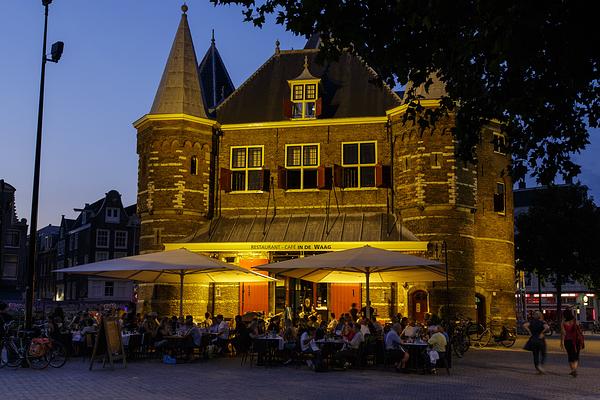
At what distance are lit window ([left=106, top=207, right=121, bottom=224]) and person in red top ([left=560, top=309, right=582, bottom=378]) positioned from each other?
4872 cm

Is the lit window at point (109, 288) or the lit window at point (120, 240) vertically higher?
the lit window at point (120, 240)

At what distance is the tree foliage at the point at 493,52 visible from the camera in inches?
274

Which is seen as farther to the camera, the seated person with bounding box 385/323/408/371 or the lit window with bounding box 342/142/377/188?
the lit window with bounding box 342/142/377/188

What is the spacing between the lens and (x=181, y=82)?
27.5 metres

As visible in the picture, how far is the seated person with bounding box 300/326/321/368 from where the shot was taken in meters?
14.5

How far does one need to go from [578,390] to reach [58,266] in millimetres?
61679

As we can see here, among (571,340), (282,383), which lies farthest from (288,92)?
(282,383)

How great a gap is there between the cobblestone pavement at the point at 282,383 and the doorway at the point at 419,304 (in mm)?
8283

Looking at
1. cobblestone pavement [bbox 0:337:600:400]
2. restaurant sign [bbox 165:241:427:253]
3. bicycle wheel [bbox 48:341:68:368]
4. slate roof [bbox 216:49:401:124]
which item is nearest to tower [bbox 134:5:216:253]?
restaurant sign [bbox 165:241:427:253]

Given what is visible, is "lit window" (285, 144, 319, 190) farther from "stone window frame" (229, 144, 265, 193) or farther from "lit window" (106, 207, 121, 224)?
"lit window" (106, 207, 121, 224)

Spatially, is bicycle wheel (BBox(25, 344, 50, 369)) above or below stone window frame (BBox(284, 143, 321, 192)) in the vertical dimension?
below

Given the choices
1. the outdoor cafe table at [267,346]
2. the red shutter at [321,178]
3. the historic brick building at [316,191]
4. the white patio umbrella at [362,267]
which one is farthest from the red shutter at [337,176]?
the outdoor cafe table at [267,346]

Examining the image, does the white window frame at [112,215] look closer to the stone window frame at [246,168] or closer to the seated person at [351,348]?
the stone window frame at [246,168]

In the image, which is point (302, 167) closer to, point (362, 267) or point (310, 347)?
point (362, 267)
